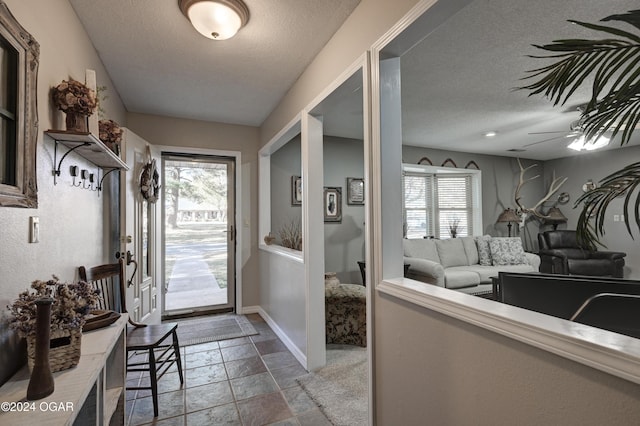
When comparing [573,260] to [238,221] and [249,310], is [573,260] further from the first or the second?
[238,221]

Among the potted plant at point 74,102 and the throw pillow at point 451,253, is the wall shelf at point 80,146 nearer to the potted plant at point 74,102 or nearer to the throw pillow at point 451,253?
the potted plant at point 74,102

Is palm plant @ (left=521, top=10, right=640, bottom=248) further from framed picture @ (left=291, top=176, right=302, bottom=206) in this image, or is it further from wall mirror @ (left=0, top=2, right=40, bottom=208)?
framed picture @ (left=291, top=176, right=302, bottom=206)

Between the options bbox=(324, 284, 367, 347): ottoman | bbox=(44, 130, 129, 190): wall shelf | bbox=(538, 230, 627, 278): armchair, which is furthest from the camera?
bbox=(538, 230, 627, 278): armchair

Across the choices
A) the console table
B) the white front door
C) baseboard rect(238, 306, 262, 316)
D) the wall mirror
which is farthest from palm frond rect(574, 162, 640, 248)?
baseboard rect(238, 306, 262, 316)

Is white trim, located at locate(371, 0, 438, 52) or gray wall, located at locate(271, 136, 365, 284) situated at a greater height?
white trim, located at locate(371, 0, 438, 52)

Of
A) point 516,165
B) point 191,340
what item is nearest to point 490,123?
point 516,165

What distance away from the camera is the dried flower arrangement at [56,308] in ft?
3.34

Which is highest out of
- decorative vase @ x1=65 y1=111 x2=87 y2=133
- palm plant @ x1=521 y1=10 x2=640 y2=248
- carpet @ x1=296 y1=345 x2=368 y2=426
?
decorative vase @ x1=65 y1=111 x2=87 y2=133

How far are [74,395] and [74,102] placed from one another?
→ 1.32 m

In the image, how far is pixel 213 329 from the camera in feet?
11.6

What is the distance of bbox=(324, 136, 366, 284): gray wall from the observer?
4.57 meters

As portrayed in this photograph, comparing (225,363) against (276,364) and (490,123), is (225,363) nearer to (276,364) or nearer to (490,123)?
(276,364)

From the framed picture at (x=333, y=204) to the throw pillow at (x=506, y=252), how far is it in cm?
249

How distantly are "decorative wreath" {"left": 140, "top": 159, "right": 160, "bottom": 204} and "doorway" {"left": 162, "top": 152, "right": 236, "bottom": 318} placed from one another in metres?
0.70
